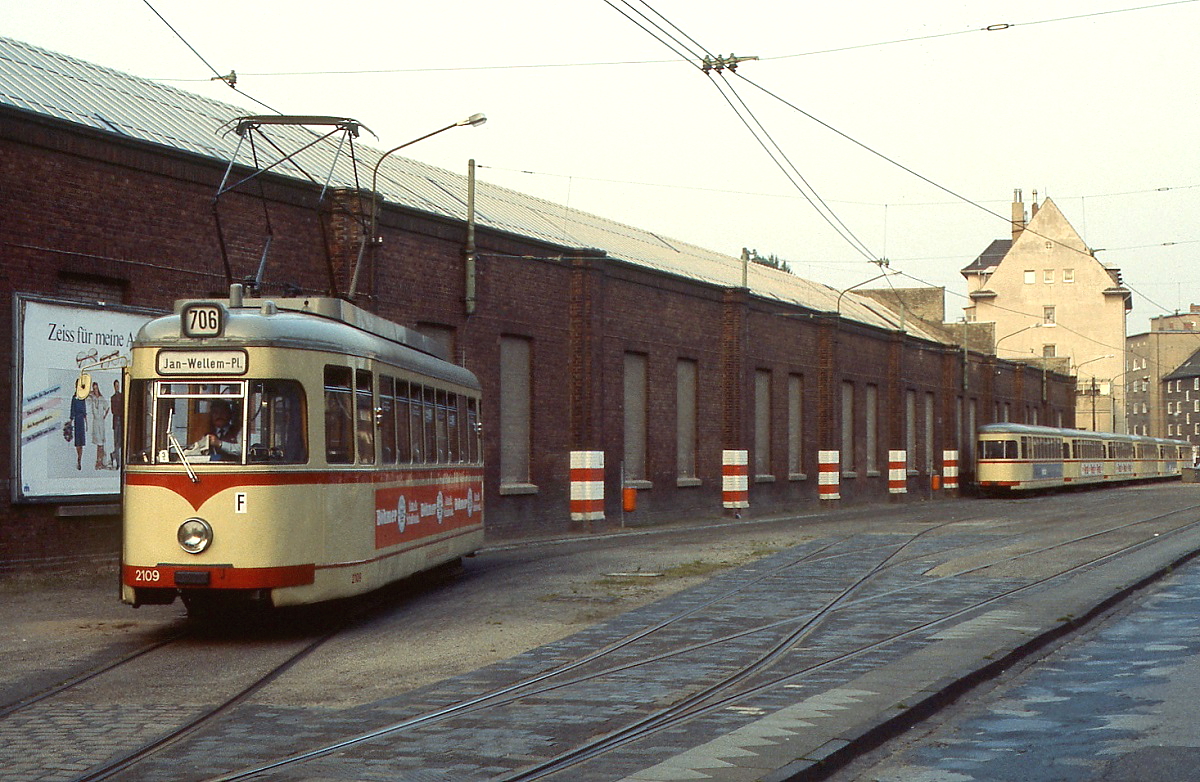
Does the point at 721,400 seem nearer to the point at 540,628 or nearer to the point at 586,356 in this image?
the point at 586,356

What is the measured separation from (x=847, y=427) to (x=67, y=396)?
1359 inches

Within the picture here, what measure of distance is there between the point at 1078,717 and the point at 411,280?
19384mm

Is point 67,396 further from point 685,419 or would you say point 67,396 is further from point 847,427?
point 847,427

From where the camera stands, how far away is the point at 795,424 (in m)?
45.7

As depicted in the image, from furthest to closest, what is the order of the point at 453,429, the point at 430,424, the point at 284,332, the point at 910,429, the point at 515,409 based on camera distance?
the point at 910,429, the point at 515,409, the point at 453,429, the point at 430,424, the point at 284,332

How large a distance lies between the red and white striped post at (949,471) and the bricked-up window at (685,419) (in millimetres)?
24378

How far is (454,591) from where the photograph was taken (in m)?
17.6

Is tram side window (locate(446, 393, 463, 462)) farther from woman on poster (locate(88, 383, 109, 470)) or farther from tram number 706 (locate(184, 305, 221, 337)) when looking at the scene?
tram number 706 (locate(184, 305, 221, 337))

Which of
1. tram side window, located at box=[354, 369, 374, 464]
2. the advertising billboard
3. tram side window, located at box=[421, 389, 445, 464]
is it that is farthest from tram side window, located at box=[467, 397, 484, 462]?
tram side window, located at box=[354, 369, 374, 464]

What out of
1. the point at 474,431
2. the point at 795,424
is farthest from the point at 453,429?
the point at 795,424

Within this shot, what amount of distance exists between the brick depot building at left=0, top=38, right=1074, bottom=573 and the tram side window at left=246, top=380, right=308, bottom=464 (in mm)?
3101

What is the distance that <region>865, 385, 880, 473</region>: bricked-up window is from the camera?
2041 inches

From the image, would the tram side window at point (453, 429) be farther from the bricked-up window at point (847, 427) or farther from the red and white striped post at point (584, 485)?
the bricked-up window at point (847, 427)

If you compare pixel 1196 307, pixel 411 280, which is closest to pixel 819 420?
pixel 411 280
